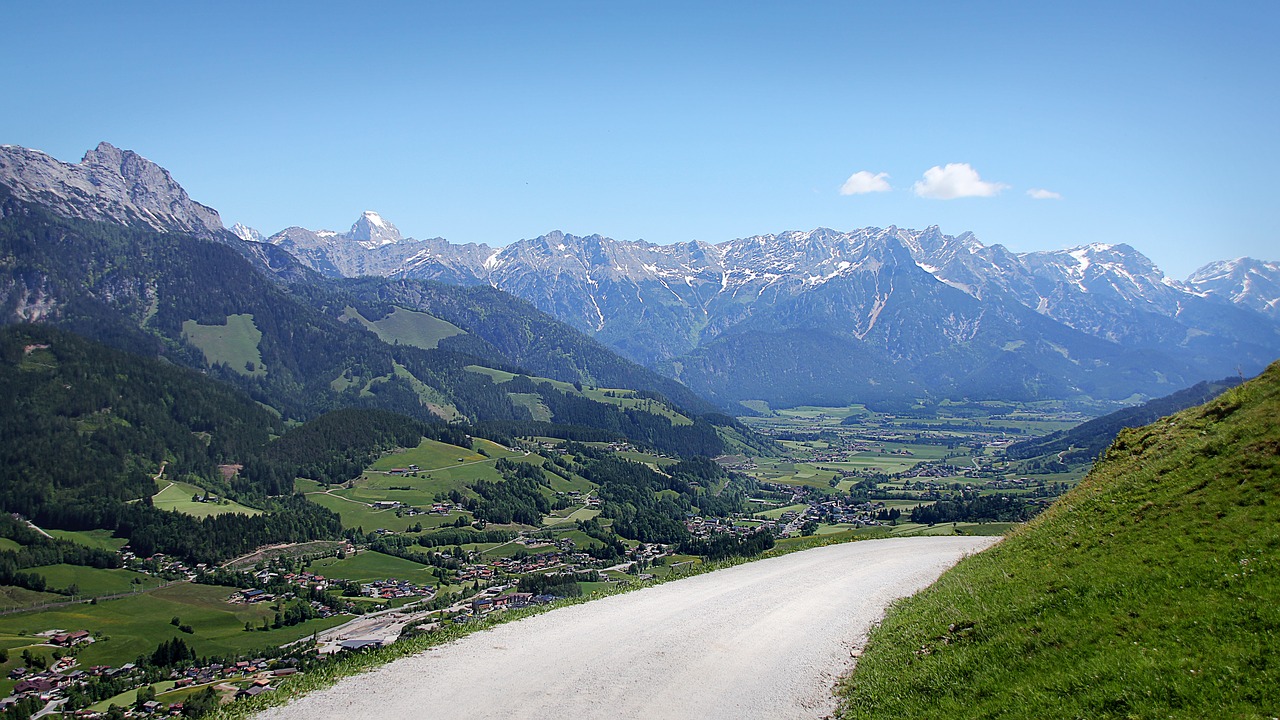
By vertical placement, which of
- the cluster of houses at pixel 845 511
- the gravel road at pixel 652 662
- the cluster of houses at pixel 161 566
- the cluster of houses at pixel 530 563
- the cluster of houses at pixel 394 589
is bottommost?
the cluster of houses at pixel 845 511

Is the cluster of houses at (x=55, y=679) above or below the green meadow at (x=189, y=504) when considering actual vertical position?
below

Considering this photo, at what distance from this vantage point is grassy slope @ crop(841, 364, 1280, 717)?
1279 cm

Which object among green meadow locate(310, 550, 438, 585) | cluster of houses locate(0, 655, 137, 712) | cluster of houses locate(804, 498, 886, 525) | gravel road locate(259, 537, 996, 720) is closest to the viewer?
gravel road locate(259, 537, 996, 720)

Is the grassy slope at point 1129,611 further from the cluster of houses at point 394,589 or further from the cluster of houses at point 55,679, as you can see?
the cluster of houses at point 394,589

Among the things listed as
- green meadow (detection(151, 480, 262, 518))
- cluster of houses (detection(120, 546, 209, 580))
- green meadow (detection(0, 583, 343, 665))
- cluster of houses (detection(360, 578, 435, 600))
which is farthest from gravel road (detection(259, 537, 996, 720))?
green meadow (detection(151, 480, 262, 518))

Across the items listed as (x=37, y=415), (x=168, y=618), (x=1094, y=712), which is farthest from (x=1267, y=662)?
(x=37, y=415)

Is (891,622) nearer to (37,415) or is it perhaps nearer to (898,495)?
(898,495)

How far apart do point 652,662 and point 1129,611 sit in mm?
11217

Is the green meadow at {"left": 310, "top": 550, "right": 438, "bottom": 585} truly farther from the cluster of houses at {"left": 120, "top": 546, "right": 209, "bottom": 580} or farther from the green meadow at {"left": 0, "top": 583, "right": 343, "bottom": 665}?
the cluster of houses at {"left": 120, "top": 546, "right": 209, "bottom": 580}

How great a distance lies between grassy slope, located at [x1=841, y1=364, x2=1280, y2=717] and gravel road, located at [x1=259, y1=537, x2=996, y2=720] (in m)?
1.72

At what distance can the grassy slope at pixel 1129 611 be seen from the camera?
12.8 metres

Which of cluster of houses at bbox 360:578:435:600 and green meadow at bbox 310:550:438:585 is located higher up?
green meadow at bbox 310:550:438:585

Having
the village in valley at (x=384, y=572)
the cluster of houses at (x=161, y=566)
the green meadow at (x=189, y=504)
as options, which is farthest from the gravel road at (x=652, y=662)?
the green meadow at (x=189, y=504)

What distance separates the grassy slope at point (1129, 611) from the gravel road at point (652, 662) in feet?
5.66
